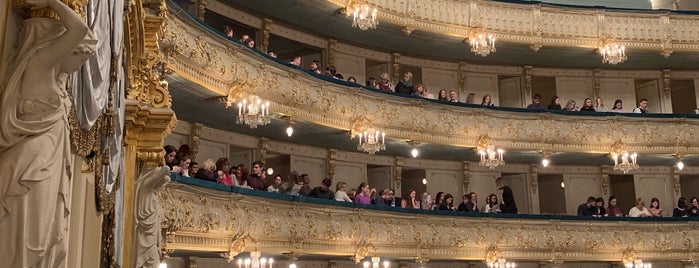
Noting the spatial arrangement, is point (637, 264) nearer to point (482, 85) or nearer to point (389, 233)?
point (482, 85)

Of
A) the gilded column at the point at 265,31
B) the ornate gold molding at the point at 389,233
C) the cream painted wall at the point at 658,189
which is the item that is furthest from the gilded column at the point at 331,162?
the cream painted wall at the point at 658,189

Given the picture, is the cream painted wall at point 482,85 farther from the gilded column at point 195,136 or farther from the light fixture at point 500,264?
the gilded column at point 195,136

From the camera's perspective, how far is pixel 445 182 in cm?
2522

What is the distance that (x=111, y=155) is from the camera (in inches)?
213

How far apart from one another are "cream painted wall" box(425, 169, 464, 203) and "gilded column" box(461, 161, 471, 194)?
0.36 ft

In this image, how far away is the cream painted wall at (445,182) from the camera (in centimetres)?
2503

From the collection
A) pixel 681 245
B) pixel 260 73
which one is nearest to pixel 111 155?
pixel 260 73

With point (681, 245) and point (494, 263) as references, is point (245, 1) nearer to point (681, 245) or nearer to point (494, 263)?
point (494, 263)

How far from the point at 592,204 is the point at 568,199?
3.31 m

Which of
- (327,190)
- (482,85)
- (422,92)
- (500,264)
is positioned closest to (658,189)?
(482,85)

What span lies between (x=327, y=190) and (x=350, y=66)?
6.49 metres

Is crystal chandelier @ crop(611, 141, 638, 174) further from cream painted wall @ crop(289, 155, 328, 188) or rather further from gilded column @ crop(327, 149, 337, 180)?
cream painted wall @ crop(289, 155, 328, 188)

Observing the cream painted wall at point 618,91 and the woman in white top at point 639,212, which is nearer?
the woman in white top at point 639,212

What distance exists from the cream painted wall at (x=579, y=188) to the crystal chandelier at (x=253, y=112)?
13.5 meters
